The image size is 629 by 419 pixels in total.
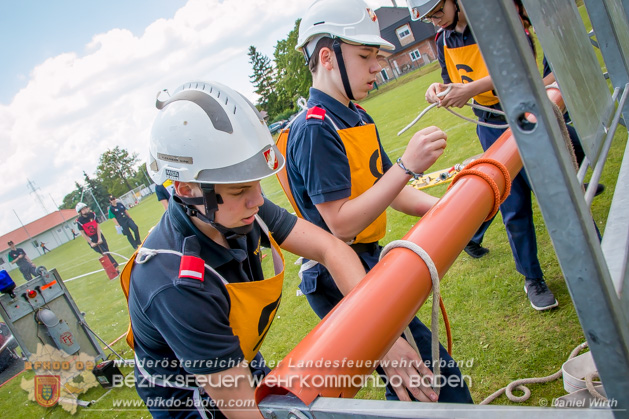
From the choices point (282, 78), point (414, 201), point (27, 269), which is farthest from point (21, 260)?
point (282, 78)

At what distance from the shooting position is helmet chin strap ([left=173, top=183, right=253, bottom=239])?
1878 mm

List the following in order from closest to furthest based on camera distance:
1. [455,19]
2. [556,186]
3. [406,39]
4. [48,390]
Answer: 1. [556,186]
2. [455,19]
3. [48,390]
4. [406,39]

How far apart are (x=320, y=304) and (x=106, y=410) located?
4444 millimetres

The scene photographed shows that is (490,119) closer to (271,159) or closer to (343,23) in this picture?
(343,23)

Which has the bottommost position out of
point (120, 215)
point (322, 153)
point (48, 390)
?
point (48, 390)

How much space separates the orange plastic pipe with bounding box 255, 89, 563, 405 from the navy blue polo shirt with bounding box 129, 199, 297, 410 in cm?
61

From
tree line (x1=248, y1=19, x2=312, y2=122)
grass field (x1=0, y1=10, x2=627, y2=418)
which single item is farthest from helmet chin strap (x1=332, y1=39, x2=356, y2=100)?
tree line (x1=248, y1=19, x2=312, y2=122)

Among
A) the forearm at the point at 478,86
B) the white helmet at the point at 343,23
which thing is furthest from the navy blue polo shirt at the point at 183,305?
the forearm at the point at 478,86

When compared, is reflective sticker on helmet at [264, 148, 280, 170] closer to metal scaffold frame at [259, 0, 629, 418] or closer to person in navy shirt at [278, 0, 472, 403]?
person in navy shirt at [278, 0, 472, 403]

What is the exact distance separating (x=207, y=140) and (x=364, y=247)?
1.25 m

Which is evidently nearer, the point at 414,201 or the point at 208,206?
the point at 208,206

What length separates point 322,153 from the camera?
229cm

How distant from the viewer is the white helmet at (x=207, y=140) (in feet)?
6.20

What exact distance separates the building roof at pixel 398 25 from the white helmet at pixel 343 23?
61.1 m
